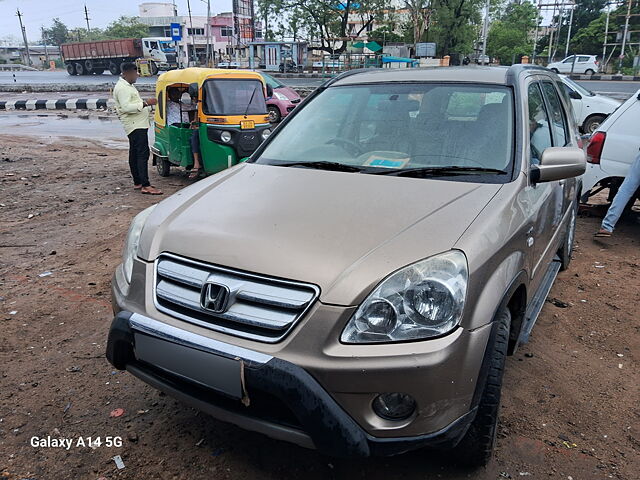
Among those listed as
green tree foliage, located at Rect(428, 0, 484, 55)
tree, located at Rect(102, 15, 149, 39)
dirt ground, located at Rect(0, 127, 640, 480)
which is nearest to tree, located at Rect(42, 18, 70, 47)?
tree, located at Rect(102, 15, 149, 39)

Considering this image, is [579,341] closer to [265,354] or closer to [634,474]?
[634,474]

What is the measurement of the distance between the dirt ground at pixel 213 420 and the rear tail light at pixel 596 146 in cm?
121

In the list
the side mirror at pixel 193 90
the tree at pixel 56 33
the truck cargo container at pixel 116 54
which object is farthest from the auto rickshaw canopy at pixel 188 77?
the tree at pixel 56 33

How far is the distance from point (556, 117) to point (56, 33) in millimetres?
145476

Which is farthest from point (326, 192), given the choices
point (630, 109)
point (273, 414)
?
point (630, 109)

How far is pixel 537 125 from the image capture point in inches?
121

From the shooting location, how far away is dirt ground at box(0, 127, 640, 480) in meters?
2.30

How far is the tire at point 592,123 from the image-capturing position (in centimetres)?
1249

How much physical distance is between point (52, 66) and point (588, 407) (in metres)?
76.3

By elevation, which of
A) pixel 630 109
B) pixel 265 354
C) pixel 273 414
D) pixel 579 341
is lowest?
pixel 579 341

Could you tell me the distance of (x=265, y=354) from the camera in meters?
1.83

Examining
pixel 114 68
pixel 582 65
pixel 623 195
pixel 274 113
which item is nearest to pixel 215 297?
pixel 623 195

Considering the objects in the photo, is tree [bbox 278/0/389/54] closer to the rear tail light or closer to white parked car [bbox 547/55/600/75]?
white parked car [bbox 547/55/600/75]

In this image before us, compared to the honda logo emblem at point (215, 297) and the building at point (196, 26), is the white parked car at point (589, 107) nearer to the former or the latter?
the honda logo emblem at point (215, 297)
